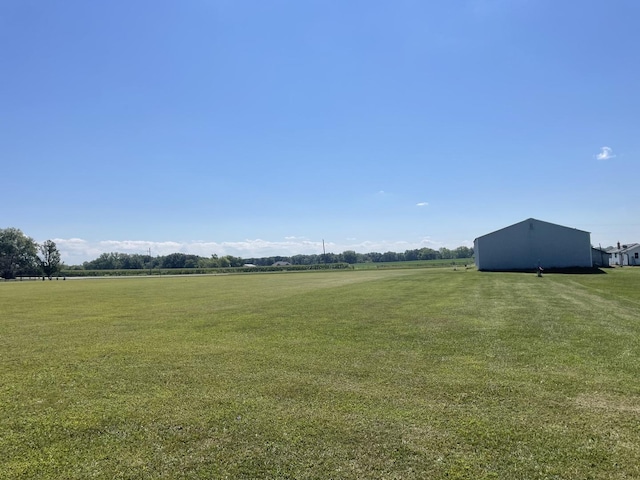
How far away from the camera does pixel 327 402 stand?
16.5ft

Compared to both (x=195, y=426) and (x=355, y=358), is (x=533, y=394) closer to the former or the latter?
(x=355, y=358)

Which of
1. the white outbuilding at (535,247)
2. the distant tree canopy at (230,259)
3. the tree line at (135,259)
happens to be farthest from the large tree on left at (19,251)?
the white outbuilding at (535,247)

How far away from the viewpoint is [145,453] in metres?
3.77

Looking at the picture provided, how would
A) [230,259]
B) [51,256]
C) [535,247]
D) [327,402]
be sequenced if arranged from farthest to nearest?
[230,259] < [51,256] < [535,247] < [327,402]

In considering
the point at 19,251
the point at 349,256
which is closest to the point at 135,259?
the point at 19,251

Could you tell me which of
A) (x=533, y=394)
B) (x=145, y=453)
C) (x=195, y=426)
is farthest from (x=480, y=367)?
(x=145, y=453)

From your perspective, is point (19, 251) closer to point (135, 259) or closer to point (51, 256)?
point (51, 256)

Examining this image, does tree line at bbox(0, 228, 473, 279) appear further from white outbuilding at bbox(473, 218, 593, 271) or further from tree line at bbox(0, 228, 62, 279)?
white outbuilding at bbox(473, 218, 593, 271)

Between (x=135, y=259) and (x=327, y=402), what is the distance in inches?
6474

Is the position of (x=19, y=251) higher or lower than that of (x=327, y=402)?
higher

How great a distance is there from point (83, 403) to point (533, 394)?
6160 millimetres

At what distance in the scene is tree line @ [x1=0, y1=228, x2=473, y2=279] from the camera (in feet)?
302

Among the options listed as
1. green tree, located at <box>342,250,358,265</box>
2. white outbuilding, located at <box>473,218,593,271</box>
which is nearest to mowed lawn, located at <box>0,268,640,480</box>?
white outbuilding, located at <box>473,218,593,271</box>

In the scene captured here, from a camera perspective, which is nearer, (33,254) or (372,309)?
(372,309)
